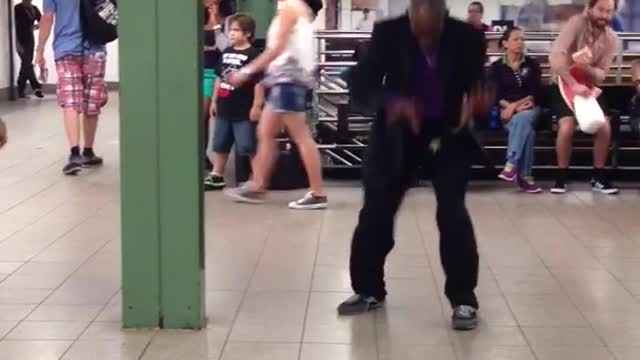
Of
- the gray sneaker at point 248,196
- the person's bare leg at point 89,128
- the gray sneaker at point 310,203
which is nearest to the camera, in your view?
the gray sneaker at point 310,203

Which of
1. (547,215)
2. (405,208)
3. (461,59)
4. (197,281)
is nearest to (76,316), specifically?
(197,281)

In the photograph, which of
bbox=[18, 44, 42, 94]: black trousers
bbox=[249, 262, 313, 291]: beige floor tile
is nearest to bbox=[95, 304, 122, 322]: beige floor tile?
bbox=[249, 262, 313, 291]: beige floor tile

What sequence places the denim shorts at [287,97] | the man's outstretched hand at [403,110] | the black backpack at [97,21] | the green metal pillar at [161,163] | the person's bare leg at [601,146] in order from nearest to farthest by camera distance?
the green metal pillar at [161,163], the man's outstretched hand at [403,110], the denim shorts at [287,97], the person's bare leg at [601,146], the black backpack at [97,21]

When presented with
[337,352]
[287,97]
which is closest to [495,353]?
[337,352]

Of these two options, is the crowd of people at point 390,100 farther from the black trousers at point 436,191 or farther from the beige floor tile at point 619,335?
the beige floor tile at point 619,335

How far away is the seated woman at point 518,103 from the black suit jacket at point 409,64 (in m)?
4.01

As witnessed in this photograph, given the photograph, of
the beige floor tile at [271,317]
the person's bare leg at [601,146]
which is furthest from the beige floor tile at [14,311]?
the person's bare leg at [601,146]

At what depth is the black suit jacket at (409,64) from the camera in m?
4.88

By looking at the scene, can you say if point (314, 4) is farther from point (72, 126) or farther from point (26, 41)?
point (26, 41)

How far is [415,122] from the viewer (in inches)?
191

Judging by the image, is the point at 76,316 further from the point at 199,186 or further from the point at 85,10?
the point at 85,10

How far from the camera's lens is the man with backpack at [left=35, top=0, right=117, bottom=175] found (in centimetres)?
942

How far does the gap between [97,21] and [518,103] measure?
12.6 ft

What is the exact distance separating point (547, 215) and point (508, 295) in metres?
2.43
